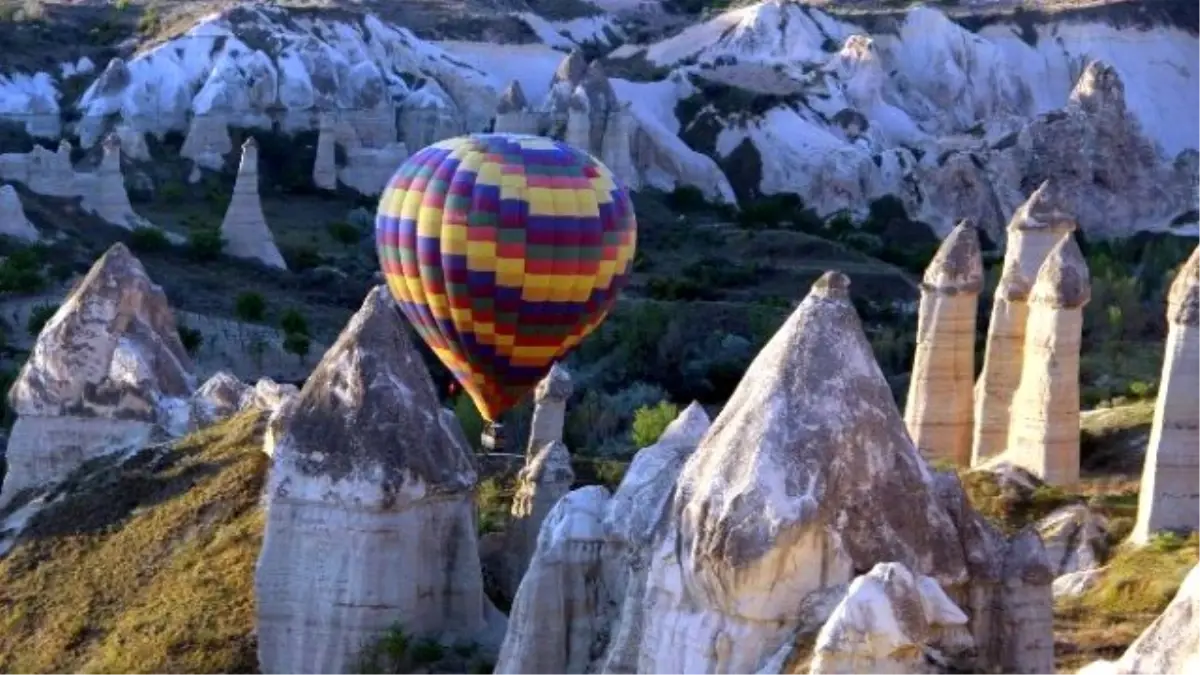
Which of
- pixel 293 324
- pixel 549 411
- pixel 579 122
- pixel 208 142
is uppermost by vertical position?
pixel 579 122

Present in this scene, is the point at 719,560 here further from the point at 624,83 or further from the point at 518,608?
the point at 624,83

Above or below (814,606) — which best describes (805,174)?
above

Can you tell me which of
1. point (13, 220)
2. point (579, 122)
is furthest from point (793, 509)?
point (579, 122)

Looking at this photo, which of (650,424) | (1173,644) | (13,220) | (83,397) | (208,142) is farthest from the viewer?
(208,142)

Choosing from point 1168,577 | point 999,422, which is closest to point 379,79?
point 999,422

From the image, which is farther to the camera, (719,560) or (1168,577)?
(1168,577)

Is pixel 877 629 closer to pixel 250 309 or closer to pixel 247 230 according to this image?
pixel 250 309

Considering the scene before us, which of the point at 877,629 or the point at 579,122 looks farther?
the point at 579,122

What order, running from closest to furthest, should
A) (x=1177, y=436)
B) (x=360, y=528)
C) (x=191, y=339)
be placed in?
(x=360, y=528)
(x=1177, y=436)
(x=191, y=339)
